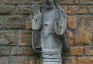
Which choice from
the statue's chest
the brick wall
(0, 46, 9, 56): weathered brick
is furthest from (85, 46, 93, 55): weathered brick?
(0, 46, 9, 56): weathered brick

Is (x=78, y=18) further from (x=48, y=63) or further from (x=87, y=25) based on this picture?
(x=48, y=63)

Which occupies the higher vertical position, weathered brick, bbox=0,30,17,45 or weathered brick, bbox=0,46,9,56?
weathered brick, bbox=0,30,17,45

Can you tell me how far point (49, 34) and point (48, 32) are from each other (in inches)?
1.1

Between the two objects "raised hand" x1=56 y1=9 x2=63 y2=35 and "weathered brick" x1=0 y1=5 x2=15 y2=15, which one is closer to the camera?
"raised hand" x1=56 y1=9 x2=63 y2=35

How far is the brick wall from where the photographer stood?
3.11 metres

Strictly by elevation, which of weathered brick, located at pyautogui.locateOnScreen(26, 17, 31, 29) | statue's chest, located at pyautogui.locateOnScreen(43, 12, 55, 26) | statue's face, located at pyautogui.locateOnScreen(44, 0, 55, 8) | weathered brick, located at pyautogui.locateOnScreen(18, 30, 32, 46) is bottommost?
weathered brick, located at pyautogui.locateOnScreen(18, 30, 32, 46)

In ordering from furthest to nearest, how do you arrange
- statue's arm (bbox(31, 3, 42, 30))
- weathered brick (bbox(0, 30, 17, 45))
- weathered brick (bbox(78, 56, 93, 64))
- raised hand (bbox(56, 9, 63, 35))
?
1. weathered brick (bbox(0, 30, 17, 45))
2. weathered brick (bbox(78, 56, 93, 64))
3. statue's arm (bbox(31, 3, 42, 30))
4. raised hand (bbox(56, 9, 63, 35))

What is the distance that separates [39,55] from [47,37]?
321mm

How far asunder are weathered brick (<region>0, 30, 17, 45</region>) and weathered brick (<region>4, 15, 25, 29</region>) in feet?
0.26

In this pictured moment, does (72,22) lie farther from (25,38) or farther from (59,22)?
(25,38)

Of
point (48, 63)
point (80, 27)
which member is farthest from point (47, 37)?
point (80, 27)

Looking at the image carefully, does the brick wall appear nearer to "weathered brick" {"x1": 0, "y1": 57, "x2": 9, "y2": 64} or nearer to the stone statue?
"weathered brick" {"x1": 0, "y1": 57, "x2": 9, "y2": 64}

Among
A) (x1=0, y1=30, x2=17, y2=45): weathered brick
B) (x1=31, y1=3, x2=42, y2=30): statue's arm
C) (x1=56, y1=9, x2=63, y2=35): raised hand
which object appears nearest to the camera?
(x1=56, y1=9, x2=63, y2=35): raised hand

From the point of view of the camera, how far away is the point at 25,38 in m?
3.18
